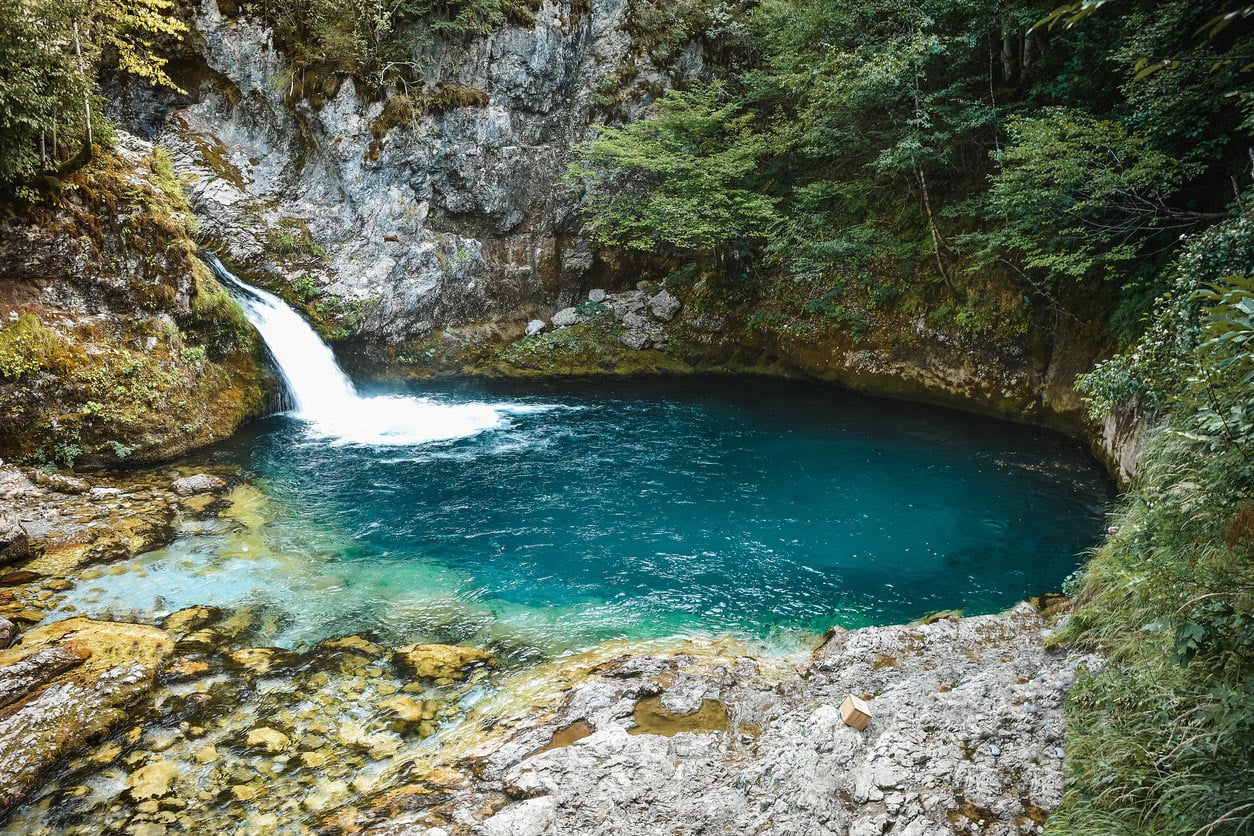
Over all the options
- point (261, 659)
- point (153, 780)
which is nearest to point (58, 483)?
point (261, 659)

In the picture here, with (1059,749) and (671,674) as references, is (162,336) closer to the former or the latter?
(671,674)

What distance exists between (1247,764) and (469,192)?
1863 cm

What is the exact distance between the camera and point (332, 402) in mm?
14562

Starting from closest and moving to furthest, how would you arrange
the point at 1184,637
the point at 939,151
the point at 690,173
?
the point at 1184,637
the point at 939,151
the point at 690,173

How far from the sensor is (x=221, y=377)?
1230 centimetres

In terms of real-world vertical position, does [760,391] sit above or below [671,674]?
above

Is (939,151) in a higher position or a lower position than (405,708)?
higher

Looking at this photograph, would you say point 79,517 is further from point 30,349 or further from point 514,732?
point 514,732

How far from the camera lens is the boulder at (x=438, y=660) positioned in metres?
5.75

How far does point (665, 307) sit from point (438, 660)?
13605 millimetres

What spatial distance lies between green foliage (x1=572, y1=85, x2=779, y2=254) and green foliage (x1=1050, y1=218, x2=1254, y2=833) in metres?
11.8

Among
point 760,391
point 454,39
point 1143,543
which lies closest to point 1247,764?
point 1143,543

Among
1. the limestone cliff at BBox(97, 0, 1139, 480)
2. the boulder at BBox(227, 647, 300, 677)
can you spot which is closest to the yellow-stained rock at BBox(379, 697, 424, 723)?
the boulder at BBox(227, 647, 300, 677)

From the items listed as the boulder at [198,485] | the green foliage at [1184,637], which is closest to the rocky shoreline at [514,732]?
the green foliage at [1184,637]
